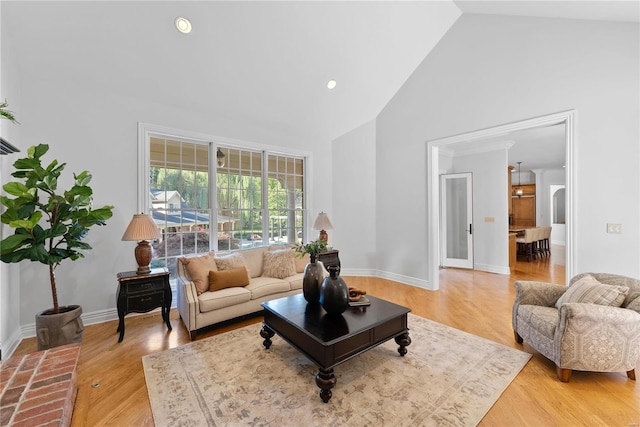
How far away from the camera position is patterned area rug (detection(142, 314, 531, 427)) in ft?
5.84

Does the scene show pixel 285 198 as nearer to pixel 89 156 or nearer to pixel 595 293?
pixel 89 156

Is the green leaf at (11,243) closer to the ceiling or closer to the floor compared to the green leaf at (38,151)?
closer to the floor

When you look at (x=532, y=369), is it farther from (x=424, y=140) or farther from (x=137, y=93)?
(x=137, y=93)

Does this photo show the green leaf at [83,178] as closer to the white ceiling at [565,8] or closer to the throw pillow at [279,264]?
the throw pillow at [279,264]

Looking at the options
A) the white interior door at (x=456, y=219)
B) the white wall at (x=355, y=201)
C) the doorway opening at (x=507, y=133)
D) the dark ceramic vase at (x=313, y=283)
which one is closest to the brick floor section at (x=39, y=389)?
the dark ceramic vase at (x=313, y=283)

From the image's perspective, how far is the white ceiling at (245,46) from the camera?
2738mm

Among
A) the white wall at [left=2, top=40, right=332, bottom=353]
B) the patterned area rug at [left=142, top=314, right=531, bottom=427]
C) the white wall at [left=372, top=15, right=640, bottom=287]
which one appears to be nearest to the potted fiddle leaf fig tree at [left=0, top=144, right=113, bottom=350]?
the white wall at [left=2, top=40, right=332, bottom=353]

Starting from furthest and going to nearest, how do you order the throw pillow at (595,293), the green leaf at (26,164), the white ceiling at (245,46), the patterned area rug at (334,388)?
the white ceiling at (245,46) < the green leaf at (26,164) < the throw pillow at (595,293) < the patterned area rug at (334,388)

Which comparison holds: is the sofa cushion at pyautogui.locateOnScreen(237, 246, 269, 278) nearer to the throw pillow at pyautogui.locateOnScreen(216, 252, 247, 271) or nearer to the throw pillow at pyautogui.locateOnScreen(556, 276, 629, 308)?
the throw pillow at pyautogui.locateOnScreen(216, 252, 247, 271)

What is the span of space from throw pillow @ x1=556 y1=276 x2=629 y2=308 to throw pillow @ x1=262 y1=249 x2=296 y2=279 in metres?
2.96

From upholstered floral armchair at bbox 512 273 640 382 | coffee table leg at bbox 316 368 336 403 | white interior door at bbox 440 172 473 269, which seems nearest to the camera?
coffee table leg at bbox 316 368 336 403

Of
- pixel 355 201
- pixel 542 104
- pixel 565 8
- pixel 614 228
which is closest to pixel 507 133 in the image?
pixel 542 104

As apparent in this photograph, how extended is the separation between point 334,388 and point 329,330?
1.51 ft

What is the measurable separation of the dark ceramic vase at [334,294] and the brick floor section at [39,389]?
172 cm
